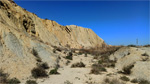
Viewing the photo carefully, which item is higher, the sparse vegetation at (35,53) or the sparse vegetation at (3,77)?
the sparse vegetation at (35,53)

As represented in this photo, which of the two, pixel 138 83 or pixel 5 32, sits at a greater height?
pixel 5 32

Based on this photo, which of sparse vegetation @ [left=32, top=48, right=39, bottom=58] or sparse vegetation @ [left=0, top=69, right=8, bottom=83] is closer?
sparse vegetation @ [left=0, top=69, right=8, bottom=83]

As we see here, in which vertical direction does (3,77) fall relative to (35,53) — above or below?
below

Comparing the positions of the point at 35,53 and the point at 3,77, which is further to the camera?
the point at 35,53

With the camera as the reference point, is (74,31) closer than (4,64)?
No

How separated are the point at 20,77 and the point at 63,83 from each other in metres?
2.88

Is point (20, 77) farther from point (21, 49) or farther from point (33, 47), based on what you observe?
point (33, 47)

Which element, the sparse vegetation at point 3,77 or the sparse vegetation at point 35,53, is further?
the sparse vegetation at point 35,53

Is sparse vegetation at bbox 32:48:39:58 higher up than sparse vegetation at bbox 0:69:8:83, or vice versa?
sparse vegetation at bbox 32:48:39:58

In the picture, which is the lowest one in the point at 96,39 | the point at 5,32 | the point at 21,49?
the point at 21,49

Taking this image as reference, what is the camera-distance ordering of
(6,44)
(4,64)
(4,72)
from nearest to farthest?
1. (4,72)
2. (4,64)
3. (6,44)

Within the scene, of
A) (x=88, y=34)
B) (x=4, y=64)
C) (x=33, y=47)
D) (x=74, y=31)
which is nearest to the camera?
(x=4, y=64)

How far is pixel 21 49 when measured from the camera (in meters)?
10.3

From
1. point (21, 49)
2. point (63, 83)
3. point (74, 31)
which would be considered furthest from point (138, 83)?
point (74, 31)
